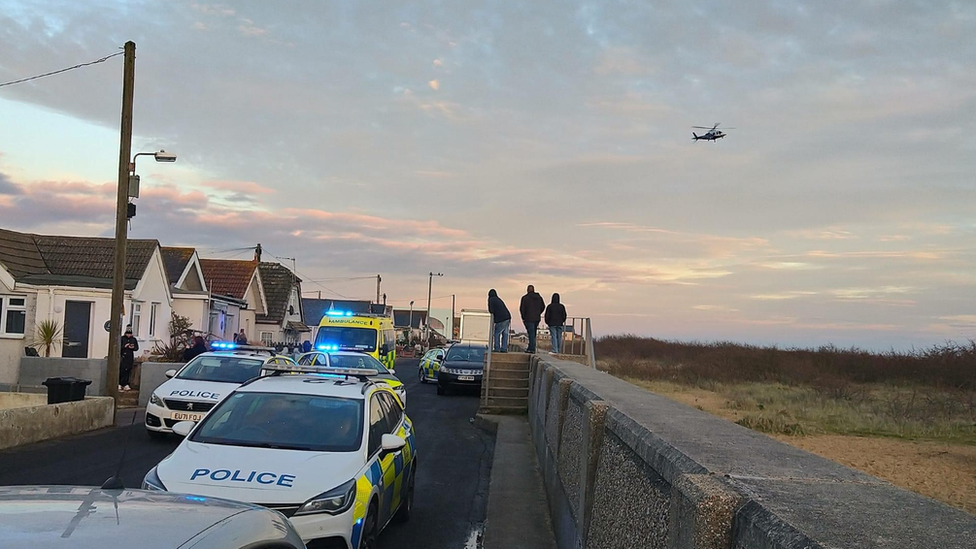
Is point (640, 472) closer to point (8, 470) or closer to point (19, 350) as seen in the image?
point (8, 470)

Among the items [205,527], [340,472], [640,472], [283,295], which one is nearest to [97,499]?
[205,527]

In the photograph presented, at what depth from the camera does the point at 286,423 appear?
728 centimetres

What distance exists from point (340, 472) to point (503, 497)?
151 inches

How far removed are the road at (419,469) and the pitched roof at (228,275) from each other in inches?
1204

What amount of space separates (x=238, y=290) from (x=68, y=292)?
19.6 meters

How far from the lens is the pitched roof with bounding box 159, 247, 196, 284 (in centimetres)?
3679

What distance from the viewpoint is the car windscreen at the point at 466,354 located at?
26080 mm

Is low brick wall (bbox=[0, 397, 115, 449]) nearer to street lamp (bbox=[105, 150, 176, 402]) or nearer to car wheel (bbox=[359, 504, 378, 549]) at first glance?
street lamp (bbox=[105, 150, 176, 402])

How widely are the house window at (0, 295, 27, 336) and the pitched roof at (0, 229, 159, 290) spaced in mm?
648

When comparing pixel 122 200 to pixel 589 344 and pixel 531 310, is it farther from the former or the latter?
pixel 589 344

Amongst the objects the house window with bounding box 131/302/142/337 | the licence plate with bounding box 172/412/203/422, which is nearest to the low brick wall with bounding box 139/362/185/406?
the licence plate with bounding box 172/412/203/422

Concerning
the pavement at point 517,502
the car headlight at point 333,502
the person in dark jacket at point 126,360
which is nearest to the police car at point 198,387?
the pavement at point 517,502

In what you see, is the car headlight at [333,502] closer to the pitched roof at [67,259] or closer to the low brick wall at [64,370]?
the low brick wall at [64,370]

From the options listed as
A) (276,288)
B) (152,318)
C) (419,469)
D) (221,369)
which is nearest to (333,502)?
(419,469)
